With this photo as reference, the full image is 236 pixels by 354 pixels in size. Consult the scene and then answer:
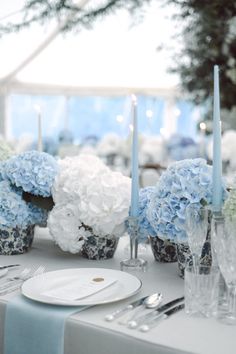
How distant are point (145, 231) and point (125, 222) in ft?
0.20

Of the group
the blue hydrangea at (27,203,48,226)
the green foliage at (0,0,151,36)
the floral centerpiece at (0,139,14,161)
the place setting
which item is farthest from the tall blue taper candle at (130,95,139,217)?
the green foliage at (0,0,151,36)

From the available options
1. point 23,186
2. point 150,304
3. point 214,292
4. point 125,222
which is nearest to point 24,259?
point 23,186

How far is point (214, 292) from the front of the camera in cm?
100

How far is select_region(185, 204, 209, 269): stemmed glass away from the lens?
111 centimetres

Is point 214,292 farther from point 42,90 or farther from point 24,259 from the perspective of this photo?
point 42,90

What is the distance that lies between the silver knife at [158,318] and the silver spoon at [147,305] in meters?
0.04

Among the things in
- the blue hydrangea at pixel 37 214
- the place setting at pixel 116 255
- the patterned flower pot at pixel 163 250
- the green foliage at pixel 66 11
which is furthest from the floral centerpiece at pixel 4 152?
the green foliage at pixel 66 11

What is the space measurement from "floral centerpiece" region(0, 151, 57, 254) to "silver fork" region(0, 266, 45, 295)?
196mm

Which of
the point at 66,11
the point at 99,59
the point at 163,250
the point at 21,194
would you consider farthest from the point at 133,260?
the point at 99,59

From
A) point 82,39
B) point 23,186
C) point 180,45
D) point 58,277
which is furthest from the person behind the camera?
point 82,39

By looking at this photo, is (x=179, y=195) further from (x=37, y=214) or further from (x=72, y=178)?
(x=37, y=214)

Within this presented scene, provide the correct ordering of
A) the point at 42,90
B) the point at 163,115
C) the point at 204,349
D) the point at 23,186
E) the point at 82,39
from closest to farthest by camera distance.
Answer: the point at 204,349 → the point at 23,186 → the point at 82,39 → the point at 42,90 → the point at 163,115

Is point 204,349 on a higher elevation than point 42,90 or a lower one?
lower

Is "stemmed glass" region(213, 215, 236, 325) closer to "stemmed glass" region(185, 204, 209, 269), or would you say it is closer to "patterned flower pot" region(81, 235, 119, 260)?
"stemmed glass" region(185, 204, 209, 269)
